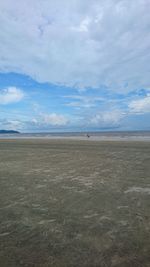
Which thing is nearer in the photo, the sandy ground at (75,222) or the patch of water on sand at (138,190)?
the sandy ground at (75,222)

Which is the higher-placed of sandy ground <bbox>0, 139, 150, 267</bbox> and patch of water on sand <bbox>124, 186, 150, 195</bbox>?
patch of water on sand <bbox>124, 186, 150, 195</bbox>

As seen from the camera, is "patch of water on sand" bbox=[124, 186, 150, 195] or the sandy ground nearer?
the sandy ground

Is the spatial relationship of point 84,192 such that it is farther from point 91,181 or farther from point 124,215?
point 124,215

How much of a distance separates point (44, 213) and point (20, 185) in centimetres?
310

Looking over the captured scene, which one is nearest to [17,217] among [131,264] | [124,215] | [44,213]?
[44,213]

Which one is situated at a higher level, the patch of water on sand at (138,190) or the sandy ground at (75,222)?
the patch of water on sand at (138,190)

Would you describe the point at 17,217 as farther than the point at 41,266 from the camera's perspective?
Yes

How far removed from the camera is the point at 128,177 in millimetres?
9586

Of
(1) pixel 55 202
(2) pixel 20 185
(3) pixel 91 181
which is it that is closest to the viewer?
(1) pixel 55 202

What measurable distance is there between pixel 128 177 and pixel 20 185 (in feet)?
14.9

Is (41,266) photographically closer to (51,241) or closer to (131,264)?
(51,241)

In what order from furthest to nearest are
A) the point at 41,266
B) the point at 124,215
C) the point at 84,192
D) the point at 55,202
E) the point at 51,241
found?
the point at 84,192
the point at 55,202
the point at 124,215
the point at 51,241
the point at 41,266

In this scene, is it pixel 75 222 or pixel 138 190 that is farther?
pixel 138 190

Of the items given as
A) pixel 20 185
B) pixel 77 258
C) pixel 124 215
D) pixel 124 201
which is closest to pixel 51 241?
pixel 77 258
